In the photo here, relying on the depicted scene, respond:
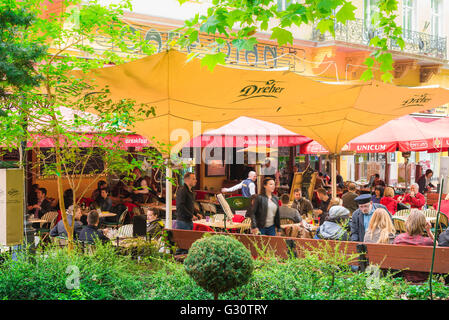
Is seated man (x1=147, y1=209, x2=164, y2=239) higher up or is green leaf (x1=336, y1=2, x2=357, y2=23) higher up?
green leaf (x1=336, y1=2, x2=357, y2=23)

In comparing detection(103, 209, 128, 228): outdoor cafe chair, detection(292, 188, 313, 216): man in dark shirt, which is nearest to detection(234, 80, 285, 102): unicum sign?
detection(292, 188, 313, 216): man in dark shirt

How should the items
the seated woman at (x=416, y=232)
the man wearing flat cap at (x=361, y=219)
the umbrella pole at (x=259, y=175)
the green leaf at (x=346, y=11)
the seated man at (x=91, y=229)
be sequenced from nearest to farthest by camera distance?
the green leaf at (x=346, y=11) < the seated woman at (x=416, y=232) < the seated man at (x=91, y=229) < the man wearing flat cap at (x=361, y=219) < the umbrella pole at (x=259, y=175)

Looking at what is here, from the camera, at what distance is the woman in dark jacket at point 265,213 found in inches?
369

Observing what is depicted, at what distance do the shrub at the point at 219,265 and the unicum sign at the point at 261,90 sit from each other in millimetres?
3714

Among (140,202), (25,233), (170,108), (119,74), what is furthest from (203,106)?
(140,202)

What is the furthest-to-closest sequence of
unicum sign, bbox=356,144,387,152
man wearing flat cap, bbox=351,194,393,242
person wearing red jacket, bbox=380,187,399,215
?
unicum sign, bbox=356,144,387,152
person wearing red jacket, bbox=380,187,399,215
man wearing flat cap, bbox=351,194,393,242

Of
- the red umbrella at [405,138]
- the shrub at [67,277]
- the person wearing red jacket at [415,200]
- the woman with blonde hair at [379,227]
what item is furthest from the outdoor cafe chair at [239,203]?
the shrub at [67,277]

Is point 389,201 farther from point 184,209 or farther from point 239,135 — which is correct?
point 184,209

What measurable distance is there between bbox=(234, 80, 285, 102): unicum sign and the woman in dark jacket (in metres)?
1.72

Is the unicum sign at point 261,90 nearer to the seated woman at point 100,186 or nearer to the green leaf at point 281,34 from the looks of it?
the green leaf at point 281,34

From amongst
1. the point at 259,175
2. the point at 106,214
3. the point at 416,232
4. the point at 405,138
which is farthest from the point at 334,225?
the point at 259,175

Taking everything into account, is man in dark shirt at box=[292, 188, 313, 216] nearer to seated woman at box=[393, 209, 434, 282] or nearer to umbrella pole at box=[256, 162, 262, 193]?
seated woman at box=[393, 209, 434, 282]

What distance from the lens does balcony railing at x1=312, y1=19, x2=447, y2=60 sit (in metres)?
20.9
